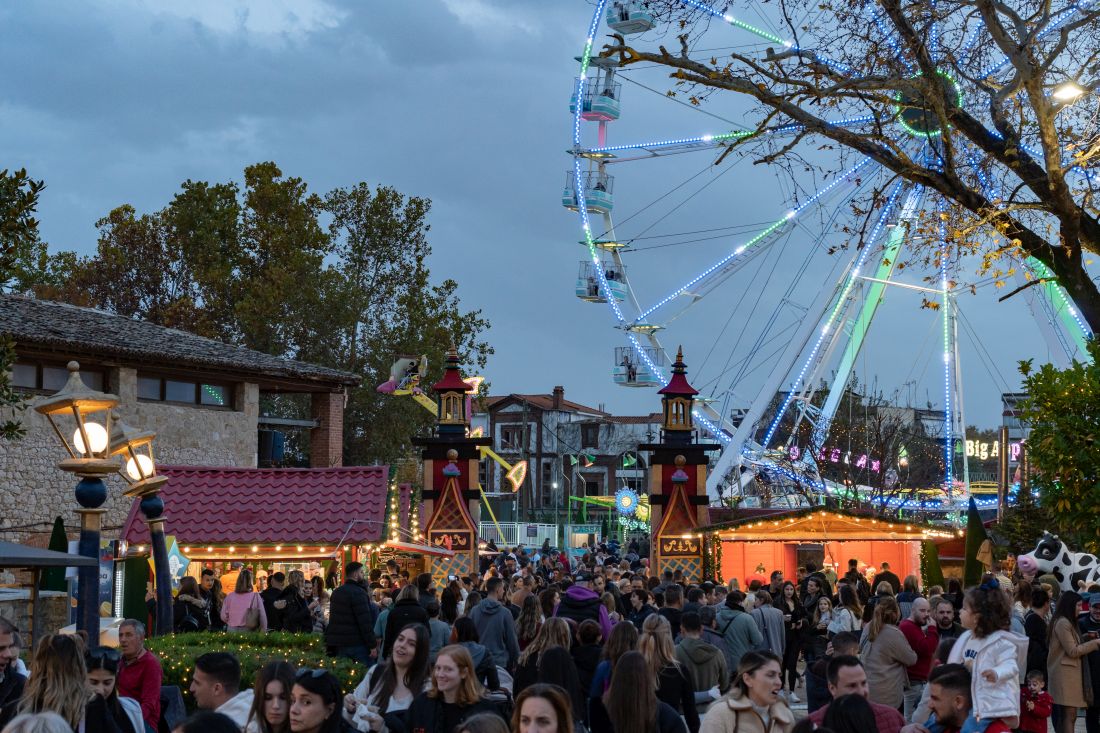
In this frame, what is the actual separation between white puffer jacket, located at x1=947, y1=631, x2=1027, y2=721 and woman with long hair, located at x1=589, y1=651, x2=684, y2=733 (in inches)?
63.7

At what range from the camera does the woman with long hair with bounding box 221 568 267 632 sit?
15.4 metres

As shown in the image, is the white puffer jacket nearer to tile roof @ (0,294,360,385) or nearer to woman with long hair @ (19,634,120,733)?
woman with long hair @ (19,634,120,733)

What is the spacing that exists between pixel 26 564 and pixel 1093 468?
434 inches

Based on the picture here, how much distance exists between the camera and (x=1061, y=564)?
18.3 metres

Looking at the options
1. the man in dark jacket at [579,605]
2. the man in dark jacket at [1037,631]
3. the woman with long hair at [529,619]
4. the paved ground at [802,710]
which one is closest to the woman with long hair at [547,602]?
the woman with long hair at [529,619]

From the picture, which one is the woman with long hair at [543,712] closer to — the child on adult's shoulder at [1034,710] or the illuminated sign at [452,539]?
the child on adult's shoulder at [1034,710]

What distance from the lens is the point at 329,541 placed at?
2212 centimetres

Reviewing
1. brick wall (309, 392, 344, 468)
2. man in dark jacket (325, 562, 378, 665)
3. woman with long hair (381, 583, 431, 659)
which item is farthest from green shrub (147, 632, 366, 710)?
brick wall (309, 392, 344, 468)

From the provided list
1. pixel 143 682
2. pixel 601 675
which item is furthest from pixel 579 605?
pixel 143 682

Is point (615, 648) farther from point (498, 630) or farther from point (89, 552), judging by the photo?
point (89, 552)

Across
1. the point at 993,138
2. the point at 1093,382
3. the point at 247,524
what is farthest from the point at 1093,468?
the point at 247,524

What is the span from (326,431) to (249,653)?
26.8 meters

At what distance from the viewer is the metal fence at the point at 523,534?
52.4m

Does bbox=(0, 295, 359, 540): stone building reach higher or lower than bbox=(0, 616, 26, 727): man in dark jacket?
higher
